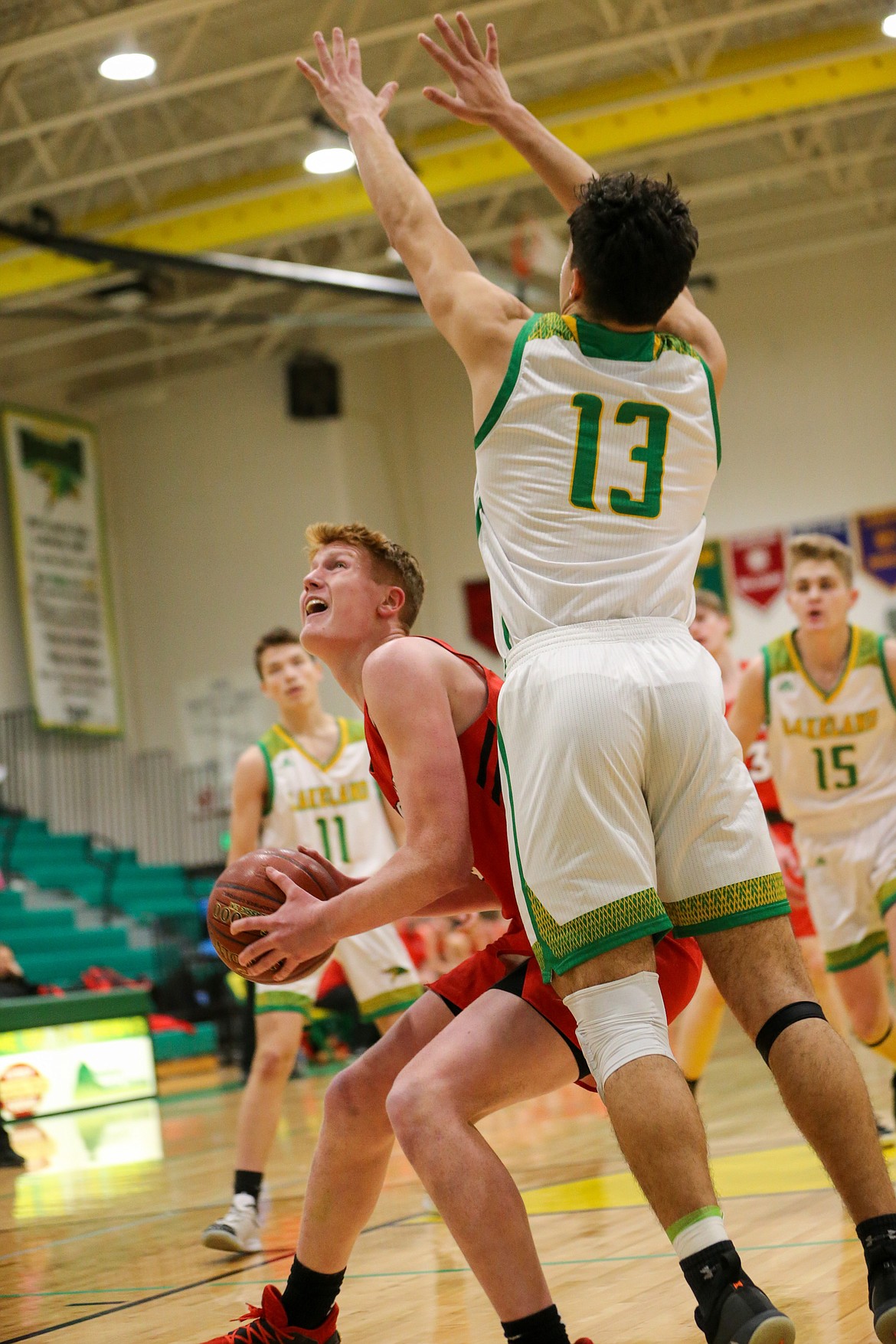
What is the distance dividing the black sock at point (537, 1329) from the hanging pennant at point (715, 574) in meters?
16.2

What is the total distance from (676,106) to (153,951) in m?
9.62

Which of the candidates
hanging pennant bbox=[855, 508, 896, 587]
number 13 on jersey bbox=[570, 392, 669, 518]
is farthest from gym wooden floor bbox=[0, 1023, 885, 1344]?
hanging pennant bbox=[855, 508, 896, 587]

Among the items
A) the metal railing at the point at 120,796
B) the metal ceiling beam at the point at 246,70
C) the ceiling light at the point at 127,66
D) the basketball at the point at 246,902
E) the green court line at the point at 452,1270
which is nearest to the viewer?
the basketball at the point at 246,902

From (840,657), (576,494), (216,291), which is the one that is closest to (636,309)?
(576,494)

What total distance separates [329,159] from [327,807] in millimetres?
8840

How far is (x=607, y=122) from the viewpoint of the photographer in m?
14.0

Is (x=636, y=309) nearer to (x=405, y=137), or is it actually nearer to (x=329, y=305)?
(x=405, y=137)

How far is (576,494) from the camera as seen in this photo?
8.79 feet

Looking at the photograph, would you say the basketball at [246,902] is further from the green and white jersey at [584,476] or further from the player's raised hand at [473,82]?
the player's raised hand at [473,82]

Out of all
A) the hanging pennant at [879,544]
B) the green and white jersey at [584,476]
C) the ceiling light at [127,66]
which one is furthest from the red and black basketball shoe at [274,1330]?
the hanging pennant at [879,544]

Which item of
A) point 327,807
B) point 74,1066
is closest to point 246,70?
point 74,1066

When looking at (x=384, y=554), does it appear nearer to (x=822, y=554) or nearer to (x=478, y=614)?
(x=822, y=554)

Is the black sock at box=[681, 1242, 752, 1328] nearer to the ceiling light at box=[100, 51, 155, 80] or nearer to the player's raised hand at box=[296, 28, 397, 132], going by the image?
the player's raised hand at box=[296, 28, 397, 132]

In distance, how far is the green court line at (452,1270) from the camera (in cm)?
394
